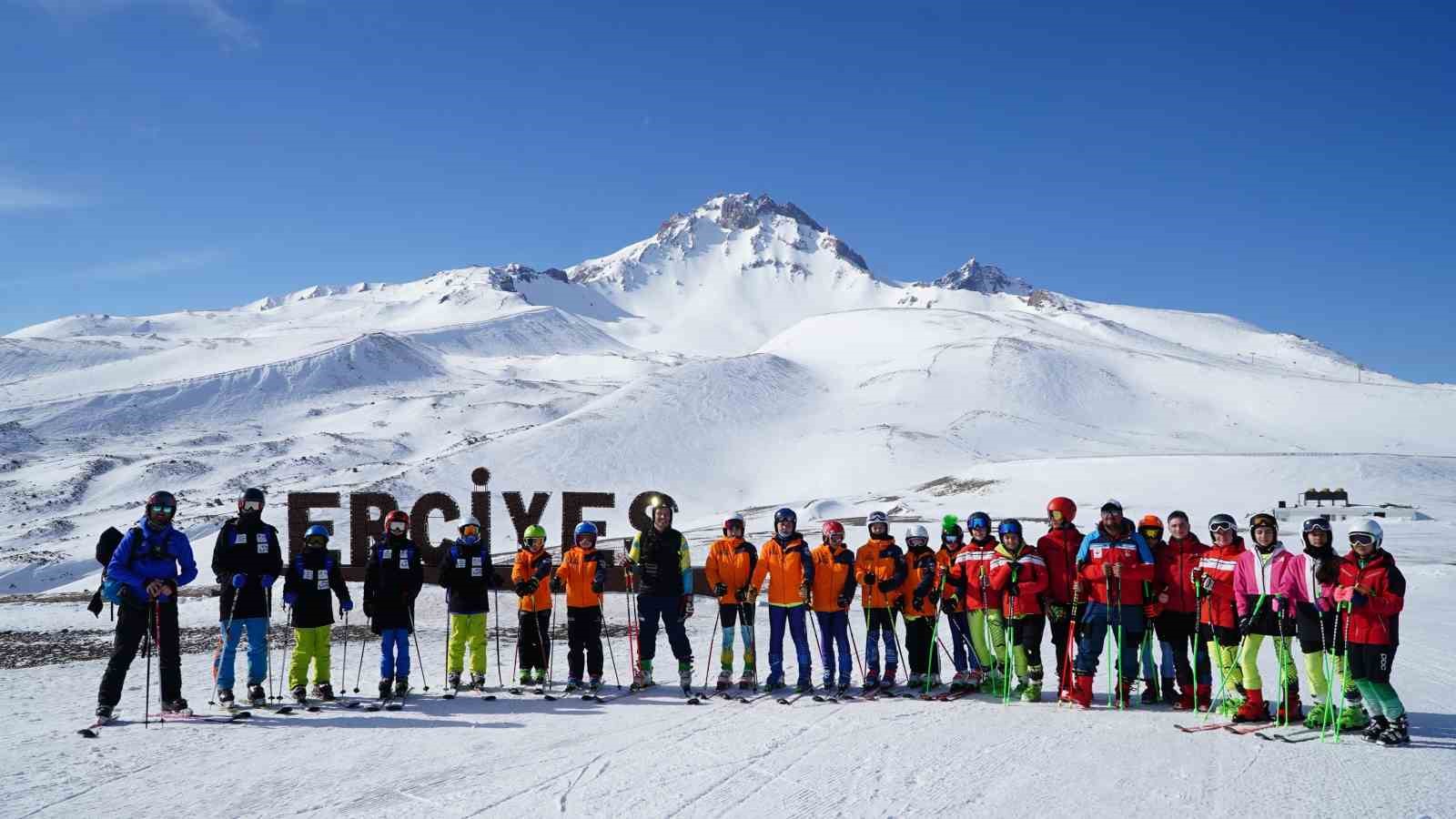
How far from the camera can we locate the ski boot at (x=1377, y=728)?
8109mm

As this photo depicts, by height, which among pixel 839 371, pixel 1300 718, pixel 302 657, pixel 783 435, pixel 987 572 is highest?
pixel 839 371

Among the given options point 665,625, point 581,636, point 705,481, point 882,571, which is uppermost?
point 705,481

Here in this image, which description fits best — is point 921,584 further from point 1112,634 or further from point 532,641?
point 532,641

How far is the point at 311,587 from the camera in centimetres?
1059

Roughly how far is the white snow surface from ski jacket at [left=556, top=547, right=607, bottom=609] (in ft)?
4.45

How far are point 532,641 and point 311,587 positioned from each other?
2855 mm

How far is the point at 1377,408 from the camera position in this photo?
69.9m

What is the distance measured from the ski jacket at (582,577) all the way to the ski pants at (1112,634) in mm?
5765

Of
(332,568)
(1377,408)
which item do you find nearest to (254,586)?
(332,568)

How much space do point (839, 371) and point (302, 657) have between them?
75.4m

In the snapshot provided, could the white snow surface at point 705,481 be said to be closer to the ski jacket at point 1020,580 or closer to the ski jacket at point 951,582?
the ski jacket at point 1020,580

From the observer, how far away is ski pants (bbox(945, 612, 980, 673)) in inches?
428

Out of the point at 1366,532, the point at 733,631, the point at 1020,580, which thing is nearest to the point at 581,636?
the point at 733,631

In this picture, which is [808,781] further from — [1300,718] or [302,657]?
[302,657]
